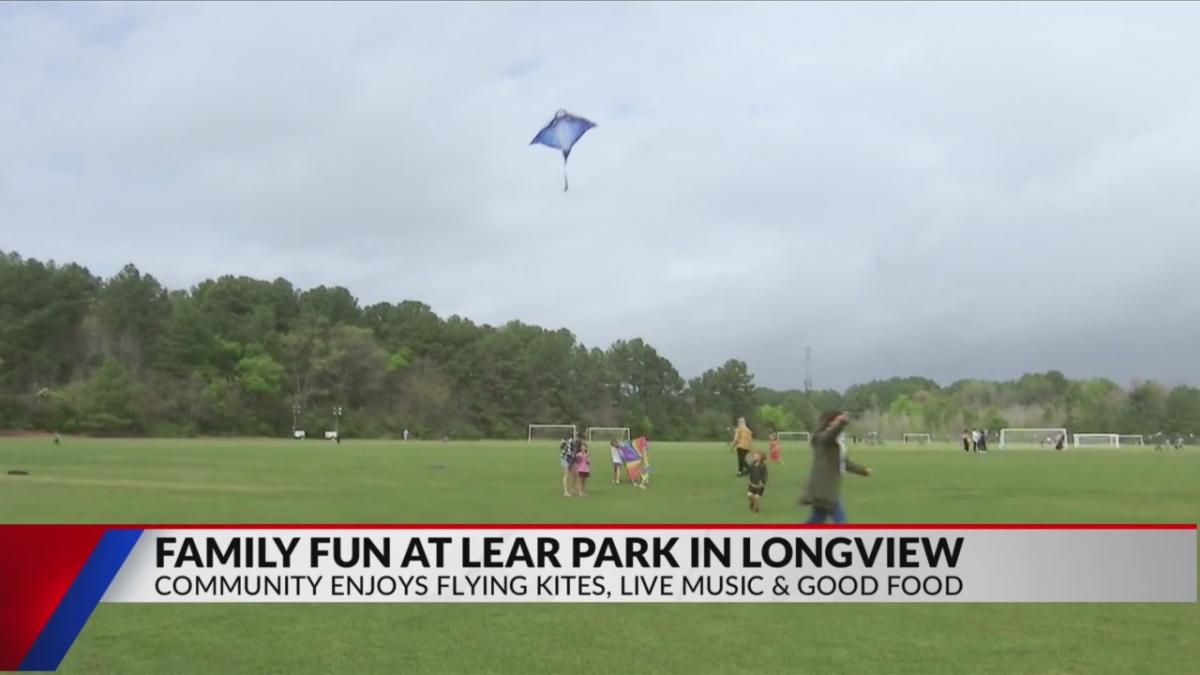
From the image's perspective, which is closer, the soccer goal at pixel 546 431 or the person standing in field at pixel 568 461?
the person standing in field at pixel 568 461

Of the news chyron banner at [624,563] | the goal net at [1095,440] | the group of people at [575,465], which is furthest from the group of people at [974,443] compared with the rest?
the news chyron banner at [624,563]

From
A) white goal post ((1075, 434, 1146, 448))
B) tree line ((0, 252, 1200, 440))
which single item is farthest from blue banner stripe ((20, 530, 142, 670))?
white goal post ((1075, 434, 1146, 448))

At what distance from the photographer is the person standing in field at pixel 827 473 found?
12109 mm

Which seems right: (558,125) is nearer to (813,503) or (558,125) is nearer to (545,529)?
(813,503)

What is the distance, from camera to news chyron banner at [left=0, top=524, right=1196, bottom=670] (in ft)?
28.5

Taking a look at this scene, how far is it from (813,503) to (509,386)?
406ft

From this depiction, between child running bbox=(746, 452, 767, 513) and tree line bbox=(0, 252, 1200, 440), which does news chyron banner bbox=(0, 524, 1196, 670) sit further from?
tree line bbox=(0, 252, 1200, 440)

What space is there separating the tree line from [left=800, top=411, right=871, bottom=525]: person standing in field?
83645mm

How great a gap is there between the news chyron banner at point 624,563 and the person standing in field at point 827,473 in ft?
9.17

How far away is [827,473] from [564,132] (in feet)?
39.6

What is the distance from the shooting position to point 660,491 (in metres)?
27.2

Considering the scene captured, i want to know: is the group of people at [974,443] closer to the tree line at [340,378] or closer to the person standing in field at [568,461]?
the tree line at [340,378]

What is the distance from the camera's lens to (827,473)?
39.9ft
